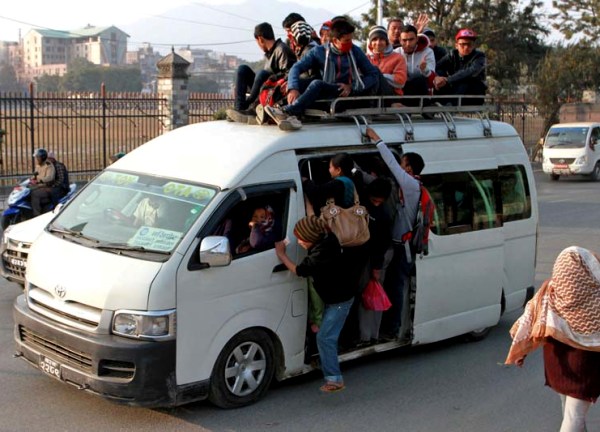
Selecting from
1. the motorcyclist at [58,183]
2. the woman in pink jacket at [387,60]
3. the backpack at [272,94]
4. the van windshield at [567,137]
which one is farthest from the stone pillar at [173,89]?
the backpack at [272,94]

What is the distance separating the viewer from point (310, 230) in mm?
5691

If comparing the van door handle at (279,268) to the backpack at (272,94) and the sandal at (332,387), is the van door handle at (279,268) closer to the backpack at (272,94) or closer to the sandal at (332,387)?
the sandal at (332,387)

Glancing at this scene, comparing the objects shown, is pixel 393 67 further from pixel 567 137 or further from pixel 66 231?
pixel 567 137

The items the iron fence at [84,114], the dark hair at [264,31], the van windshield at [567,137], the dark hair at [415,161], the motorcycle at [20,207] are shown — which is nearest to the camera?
the dark hair at [415,161]

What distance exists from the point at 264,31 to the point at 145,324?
11.9 feet

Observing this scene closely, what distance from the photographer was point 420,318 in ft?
22.5

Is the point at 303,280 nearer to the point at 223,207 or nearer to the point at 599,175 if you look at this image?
the point at 223,207

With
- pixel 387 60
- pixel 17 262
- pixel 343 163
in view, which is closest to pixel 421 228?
pixel 343 163

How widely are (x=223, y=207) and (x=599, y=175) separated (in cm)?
2397

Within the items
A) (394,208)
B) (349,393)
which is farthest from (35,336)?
(394,208)

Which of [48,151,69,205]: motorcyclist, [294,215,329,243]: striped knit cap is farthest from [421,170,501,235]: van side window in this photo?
[48,151,69,205]: motorcyclist

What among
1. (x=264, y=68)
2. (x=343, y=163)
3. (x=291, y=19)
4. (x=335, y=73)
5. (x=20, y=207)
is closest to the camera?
(x=343, y=163)

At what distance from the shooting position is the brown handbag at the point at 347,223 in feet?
19.0

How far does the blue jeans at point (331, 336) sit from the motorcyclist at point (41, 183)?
6.38 m
